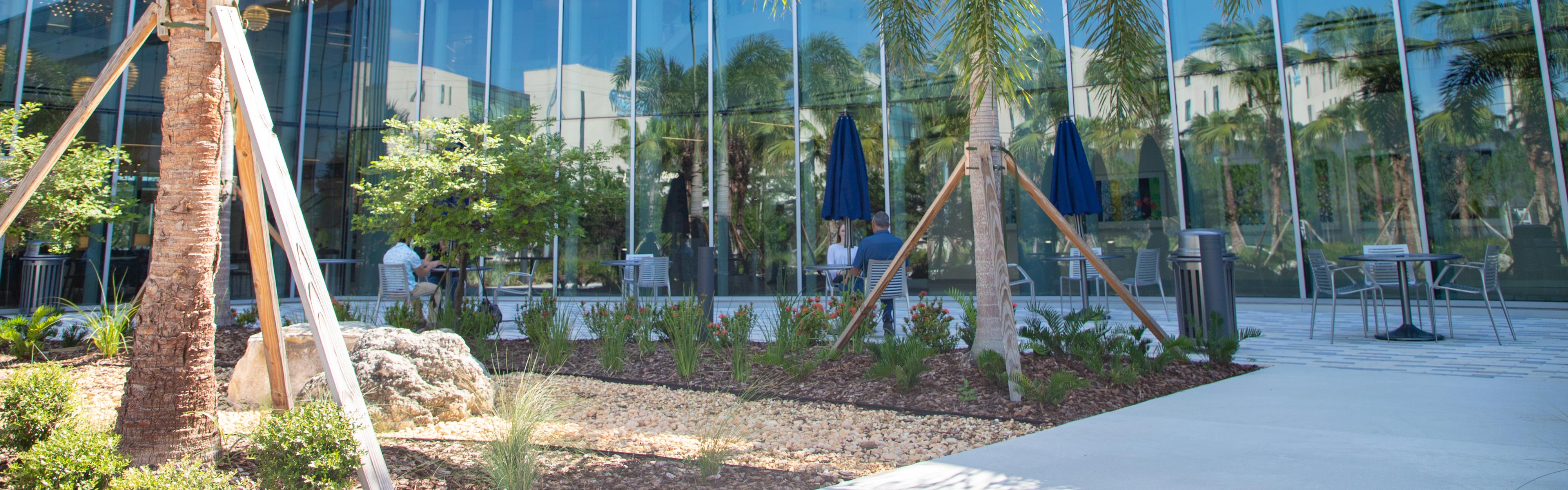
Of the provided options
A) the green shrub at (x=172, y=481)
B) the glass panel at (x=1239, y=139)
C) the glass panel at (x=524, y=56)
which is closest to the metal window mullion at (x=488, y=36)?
the glass panel at (x=524, y=56)

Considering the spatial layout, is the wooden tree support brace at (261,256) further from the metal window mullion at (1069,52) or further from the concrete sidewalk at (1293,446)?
the metal window mullion at (1069,52)

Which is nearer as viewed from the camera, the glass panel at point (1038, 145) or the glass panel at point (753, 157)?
the glass panel at point (1038, 145)

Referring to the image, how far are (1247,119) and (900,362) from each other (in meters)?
8.38

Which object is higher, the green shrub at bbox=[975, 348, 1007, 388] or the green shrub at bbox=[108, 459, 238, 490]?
the green shrub at bbox=[975, 348, 1007, 388]

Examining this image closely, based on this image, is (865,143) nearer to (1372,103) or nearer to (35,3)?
(1372,103)

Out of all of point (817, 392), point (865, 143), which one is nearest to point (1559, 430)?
point (817, 392)

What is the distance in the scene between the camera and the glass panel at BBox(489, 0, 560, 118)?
47.6 feet

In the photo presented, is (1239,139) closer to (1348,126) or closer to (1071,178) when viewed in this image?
(1348,126)

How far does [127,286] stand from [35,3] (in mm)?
4290

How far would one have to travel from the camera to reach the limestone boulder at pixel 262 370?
435cm

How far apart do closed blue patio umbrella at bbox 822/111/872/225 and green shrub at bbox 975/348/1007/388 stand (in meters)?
4.73

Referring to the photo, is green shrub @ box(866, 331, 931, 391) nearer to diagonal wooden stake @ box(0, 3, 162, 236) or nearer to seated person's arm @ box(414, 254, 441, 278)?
diagonal wooden stake @ box(0, 3, 162, 236)

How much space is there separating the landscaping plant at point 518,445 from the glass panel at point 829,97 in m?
9.63

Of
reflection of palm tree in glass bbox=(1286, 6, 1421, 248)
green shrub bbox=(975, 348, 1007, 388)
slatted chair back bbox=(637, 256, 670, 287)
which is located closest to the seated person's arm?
slatted chair back bbox=(637, 256, 670, 287)
